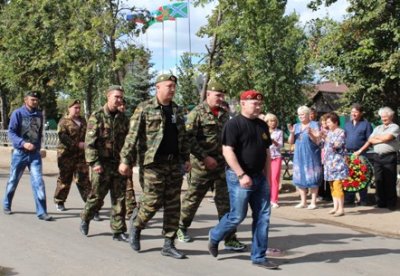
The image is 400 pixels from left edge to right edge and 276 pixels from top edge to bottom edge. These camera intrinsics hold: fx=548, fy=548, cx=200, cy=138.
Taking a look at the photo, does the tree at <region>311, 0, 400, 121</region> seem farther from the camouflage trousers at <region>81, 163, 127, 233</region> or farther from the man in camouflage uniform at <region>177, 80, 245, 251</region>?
the camouflage trousers at <region>81, 163, 127, 233</region>

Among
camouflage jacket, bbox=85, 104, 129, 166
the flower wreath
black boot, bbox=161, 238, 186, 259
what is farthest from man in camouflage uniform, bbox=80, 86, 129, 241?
the flower wreath

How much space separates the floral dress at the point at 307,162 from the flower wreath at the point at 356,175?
488mm

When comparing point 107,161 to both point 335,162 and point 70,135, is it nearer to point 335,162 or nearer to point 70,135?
point 70,135

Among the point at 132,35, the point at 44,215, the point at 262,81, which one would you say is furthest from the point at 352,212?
the point at 262,81

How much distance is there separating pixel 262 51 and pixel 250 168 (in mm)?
24276

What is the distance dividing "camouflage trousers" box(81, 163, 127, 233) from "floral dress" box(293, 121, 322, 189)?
12.6 feet

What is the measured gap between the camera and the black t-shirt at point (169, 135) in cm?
587

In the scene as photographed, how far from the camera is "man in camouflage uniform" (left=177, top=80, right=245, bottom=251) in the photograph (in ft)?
21.0

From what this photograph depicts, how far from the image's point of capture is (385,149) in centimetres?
916

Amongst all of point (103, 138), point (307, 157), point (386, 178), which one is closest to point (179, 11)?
point (307, 157)

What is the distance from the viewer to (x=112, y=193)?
684 cm

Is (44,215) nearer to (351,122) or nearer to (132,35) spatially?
(351,122)

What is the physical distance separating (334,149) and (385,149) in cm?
89

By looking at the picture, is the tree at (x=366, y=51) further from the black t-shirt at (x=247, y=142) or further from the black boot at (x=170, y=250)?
A: the black boot at (x=170, y=250)
